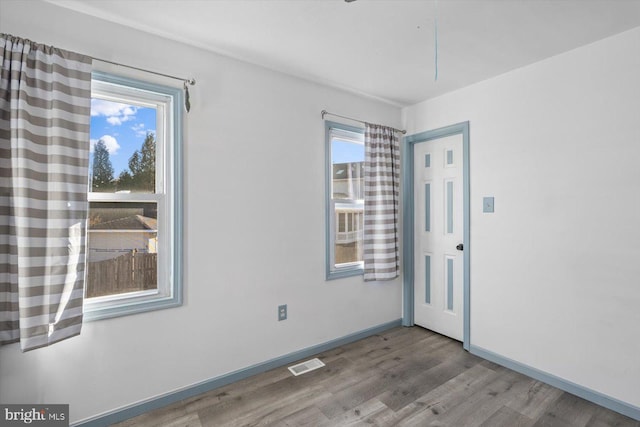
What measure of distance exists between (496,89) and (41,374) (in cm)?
379

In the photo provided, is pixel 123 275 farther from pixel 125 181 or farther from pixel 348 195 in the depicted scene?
pixel 348 195

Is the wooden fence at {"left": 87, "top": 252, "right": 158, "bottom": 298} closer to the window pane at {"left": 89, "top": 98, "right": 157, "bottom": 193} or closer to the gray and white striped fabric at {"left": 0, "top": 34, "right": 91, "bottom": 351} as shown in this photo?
the gray and white striped fabric at {"left": 0, "top": 34, "right": 91, "bottom": 351}

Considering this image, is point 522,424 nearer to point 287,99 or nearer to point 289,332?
point 289,332

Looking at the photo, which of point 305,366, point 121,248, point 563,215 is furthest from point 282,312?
point 563,215

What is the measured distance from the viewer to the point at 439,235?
3311 millimetres

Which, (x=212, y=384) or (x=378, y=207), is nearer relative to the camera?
(x=212, y=384)

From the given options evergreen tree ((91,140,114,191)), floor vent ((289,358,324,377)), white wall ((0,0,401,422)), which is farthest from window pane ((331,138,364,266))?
evergreen tree ((91,140,114,191))

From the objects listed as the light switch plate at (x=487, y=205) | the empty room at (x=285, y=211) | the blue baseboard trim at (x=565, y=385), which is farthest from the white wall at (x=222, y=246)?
the light switch plate at (x=487, y=205)

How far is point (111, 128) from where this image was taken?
6.70 feet

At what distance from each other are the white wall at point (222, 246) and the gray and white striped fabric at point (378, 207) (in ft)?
0.83

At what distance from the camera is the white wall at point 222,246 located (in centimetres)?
183

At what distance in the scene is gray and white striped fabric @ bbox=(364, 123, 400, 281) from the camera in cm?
319

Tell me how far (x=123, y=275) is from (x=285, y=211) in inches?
49.1

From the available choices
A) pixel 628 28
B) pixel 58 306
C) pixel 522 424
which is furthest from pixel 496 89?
pixel 58 306
